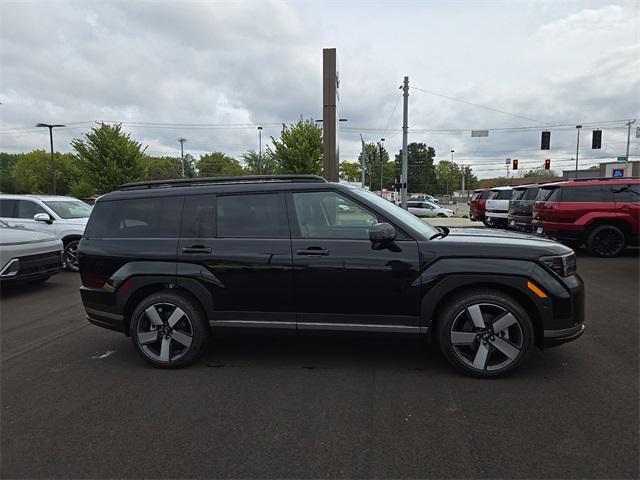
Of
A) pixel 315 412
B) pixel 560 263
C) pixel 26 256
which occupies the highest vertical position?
pixel 560 263

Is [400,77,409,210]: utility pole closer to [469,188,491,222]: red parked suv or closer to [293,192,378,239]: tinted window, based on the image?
[469,188,491,222]: red parked suv

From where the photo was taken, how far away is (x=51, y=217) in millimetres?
9812

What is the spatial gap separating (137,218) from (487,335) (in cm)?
344

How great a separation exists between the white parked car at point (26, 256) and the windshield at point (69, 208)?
2179 mm

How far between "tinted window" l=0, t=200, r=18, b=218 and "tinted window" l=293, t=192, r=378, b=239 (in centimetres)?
933

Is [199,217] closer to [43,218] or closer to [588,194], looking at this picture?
[43,218]

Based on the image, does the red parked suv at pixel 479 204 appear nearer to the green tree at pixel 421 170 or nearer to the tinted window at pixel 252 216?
the tinted window at pixel 252 216

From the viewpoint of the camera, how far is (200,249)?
4.01 m

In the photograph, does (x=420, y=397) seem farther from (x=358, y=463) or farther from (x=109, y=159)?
(x=109, y=159)

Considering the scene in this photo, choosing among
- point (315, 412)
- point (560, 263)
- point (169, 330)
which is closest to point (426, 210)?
point (560, 263)

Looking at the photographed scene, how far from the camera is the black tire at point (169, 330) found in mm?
4039

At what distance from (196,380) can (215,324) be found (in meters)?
0.52

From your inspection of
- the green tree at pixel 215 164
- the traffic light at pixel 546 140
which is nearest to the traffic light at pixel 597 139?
the traffic light at pixel 546 140

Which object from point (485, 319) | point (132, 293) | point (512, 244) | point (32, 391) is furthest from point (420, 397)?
point (32, 391)
